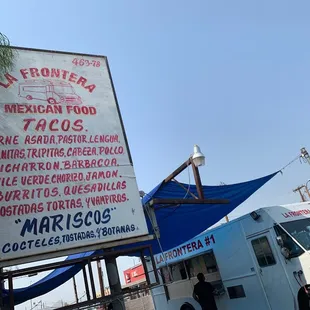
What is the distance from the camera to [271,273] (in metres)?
6.74

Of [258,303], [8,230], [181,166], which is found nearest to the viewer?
[8,230]

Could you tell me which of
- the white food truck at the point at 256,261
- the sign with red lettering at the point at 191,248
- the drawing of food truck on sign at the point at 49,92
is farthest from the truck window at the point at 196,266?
the drawing of food truck on sign at the point at 49,92

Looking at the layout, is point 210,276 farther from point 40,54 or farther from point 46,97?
point 40,54

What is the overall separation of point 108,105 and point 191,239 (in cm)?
544

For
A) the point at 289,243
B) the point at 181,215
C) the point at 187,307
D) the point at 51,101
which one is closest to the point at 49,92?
the point at 51,101

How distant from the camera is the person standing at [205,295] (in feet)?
26.6

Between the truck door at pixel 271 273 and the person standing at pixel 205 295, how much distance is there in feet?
5.36

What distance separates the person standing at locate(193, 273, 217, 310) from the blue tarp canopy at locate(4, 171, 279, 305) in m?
1.40

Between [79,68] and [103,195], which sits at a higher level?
[79,68]

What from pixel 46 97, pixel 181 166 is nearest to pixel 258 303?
pixel 181 166

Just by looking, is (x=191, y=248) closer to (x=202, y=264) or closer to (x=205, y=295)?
(x=202, y=264)

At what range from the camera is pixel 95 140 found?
5.47 m

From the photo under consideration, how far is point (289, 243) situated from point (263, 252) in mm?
722

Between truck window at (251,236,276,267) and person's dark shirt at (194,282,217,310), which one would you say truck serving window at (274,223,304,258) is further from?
person's dark shirt at (194,282,217,310)
